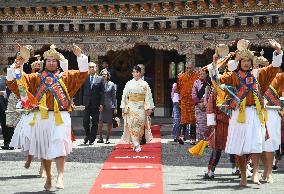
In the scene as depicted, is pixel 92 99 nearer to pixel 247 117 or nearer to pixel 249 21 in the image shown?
pixel 247 117

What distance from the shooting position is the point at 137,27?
30.8 meters

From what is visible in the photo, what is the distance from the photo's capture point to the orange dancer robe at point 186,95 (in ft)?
61.4

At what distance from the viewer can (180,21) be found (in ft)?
99.3

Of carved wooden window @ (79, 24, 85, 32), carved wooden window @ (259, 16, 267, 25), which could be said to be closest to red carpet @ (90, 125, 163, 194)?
carved wooden window @ (259, 16, 267, 25)

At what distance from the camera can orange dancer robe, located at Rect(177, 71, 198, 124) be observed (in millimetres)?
18703

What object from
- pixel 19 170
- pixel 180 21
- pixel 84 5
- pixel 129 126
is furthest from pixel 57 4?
pixel 19 170

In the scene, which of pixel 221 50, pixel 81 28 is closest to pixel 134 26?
pixel 81 28

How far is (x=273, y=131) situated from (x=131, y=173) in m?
2.23

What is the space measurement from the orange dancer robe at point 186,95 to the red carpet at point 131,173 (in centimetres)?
170

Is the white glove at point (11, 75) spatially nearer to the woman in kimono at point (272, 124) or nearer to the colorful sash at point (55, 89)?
the colorful sash at point (55, 89)

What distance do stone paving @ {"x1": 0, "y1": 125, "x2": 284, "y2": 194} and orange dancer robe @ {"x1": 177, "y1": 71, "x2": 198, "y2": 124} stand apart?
5.49ft

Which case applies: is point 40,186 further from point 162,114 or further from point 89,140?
point 162,114

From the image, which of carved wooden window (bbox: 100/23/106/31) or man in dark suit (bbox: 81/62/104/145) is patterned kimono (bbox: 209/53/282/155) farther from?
carved wooden window (bbox: 100/23/106/31)

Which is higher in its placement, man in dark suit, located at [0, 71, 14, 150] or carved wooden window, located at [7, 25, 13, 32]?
carved wooden window, located at [7, 25, 13, 32]
